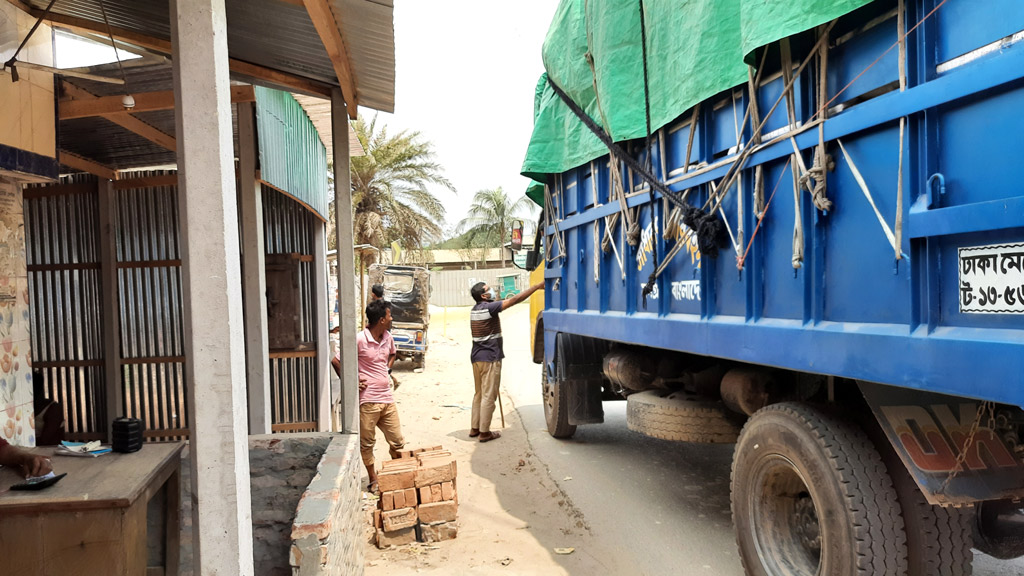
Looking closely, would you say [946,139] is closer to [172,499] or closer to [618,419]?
[172,499]

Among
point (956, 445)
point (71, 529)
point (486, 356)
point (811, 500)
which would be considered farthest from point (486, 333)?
point (956, 445)

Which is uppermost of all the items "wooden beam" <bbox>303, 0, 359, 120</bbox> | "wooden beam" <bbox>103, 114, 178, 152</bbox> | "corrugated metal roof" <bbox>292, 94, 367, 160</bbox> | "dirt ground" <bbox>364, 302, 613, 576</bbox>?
"corrugated metal roof" <bbox>292, 94, 367, 160</bbox>

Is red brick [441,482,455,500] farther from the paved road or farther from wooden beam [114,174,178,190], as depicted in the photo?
wooden beam [114,174,178,190]

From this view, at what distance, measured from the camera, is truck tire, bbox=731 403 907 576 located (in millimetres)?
2748

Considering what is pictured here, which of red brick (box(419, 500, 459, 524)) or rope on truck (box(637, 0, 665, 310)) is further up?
rope on truck (box(637, 0, 665, 310))

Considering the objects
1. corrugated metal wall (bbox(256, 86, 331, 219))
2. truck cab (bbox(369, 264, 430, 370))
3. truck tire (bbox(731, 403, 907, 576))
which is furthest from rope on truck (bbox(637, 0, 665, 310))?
truck cab (bbox(369, 264, 430, 370))

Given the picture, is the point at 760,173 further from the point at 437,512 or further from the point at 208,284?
the point at 437,512

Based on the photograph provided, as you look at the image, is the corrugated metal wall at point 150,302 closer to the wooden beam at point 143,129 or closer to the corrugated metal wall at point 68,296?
the corrugated metal wall at point 68,296

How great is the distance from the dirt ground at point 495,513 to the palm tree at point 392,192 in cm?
1188

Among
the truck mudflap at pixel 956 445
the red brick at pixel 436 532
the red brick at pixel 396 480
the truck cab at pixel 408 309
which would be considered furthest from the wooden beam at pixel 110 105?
the truck cab at pixel 408 309

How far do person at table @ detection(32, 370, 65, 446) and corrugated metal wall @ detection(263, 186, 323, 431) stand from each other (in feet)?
5.92

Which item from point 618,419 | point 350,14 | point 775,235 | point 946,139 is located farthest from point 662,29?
point 618,419

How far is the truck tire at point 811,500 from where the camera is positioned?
2748 mm

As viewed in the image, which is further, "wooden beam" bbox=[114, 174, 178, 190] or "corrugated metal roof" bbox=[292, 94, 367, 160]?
"corrugated metal roof" bbox=[292, 94, 367, 160]
